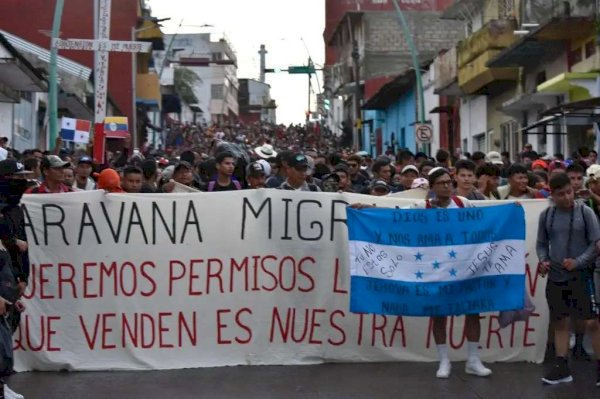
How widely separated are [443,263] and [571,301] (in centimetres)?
103

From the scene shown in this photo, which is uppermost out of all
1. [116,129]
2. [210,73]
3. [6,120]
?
[210,73]

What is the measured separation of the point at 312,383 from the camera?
360 inches

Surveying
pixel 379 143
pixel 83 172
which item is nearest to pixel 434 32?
pixel 379 143

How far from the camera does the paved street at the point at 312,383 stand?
28.5ft

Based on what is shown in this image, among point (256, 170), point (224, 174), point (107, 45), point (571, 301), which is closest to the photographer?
point (571, 301)

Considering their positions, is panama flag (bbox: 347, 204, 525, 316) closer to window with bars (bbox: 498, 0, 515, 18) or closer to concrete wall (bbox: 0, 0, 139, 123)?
window with bars (bbox: 498, 0, 515, 18)

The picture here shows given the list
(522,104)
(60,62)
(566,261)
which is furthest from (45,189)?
(60,62)

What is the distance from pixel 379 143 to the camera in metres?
64.6

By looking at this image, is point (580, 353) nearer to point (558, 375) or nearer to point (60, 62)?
point (558, 375)

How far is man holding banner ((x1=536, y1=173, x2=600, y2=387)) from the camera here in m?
9.01

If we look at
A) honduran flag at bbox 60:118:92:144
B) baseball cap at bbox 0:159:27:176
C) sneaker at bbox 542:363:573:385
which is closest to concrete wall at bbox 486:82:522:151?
honduran flag at bbox 60:118:92:144

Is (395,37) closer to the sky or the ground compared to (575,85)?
closer to the sky

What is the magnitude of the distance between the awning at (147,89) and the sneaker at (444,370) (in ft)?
159

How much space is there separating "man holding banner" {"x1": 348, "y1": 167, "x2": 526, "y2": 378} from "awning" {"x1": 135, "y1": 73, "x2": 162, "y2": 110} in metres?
48.1
